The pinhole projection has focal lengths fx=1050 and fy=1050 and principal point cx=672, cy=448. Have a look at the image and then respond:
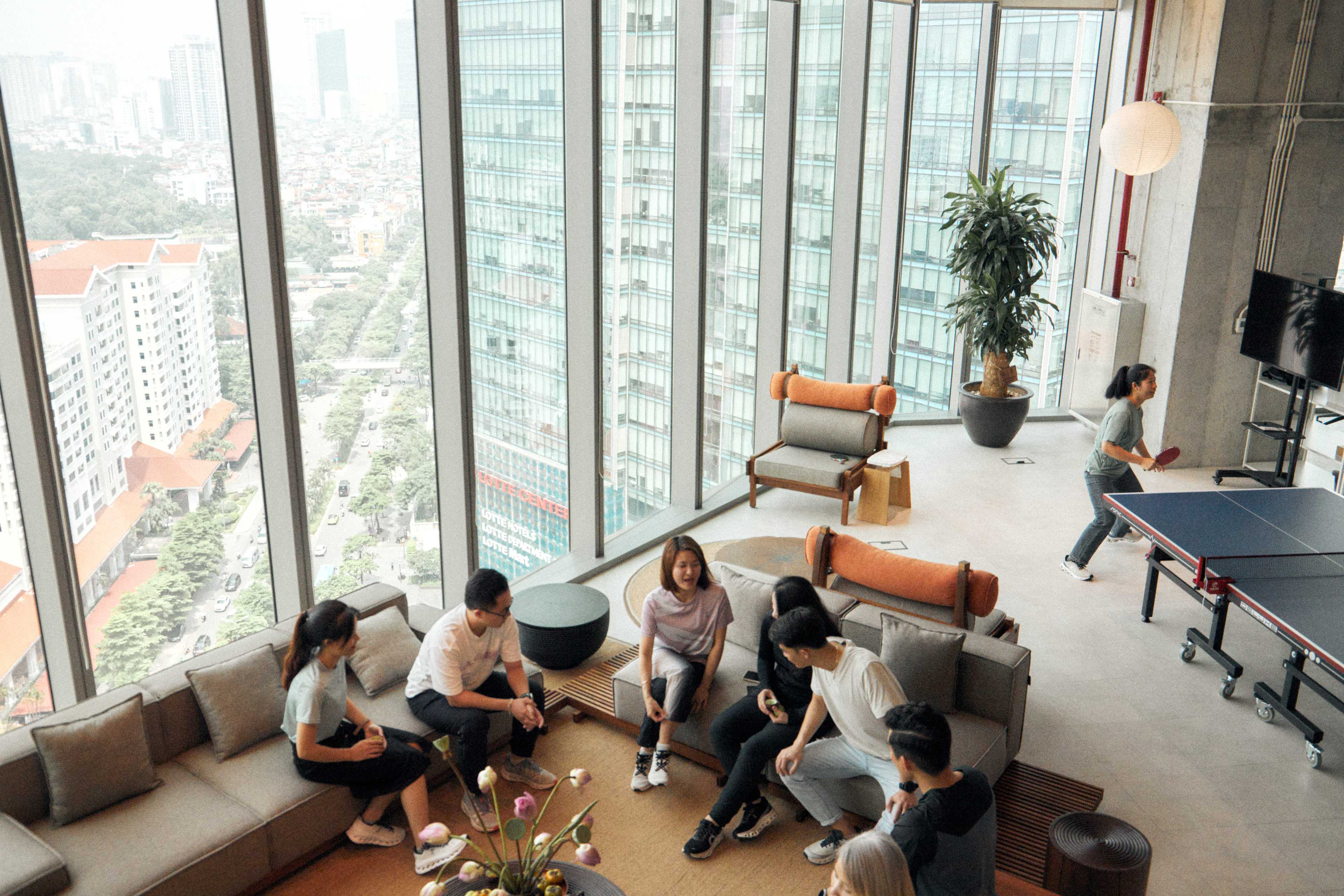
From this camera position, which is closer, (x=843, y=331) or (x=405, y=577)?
(x=405, y=577)

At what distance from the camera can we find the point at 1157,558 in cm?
586

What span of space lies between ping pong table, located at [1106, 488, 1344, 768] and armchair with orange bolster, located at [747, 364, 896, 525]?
6.27ft

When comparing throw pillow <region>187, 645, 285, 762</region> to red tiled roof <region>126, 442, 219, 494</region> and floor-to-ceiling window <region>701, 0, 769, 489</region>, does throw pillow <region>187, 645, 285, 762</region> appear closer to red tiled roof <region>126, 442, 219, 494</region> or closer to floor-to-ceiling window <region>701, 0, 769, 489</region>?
red tiled roof <region>126, 442, 219, 494</region>

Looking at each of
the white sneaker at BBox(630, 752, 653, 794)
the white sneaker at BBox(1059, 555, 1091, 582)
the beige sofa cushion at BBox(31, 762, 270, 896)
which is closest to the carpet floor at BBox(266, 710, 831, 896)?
the white sneaker at BBox(630, 752, 653, 794)

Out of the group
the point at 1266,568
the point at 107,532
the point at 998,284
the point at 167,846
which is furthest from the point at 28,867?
the point at 998,284

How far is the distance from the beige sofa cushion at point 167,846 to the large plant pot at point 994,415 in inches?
273

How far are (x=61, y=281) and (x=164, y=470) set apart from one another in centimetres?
85

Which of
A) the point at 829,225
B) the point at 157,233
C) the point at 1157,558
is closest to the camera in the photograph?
the point at 157,233

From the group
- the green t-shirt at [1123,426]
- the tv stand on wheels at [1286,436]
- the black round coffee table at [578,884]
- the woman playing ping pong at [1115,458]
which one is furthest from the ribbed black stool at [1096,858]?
the tv stand on wheels at [1286,436]

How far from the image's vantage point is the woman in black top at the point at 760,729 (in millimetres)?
4004

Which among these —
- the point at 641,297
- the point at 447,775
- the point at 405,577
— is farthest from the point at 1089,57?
the point at 447,775

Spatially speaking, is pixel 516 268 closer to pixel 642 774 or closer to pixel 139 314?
pixel 139 314

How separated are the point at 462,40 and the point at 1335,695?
5126 mm

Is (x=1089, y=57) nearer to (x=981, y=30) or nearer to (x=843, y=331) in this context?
(x=981, y=30)
